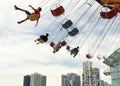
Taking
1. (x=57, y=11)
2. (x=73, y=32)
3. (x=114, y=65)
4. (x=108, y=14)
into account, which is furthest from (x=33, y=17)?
(x=114, y=65)

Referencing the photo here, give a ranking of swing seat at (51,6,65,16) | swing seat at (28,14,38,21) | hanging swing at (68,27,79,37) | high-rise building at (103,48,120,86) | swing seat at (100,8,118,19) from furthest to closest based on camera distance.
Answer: high-rise building at (103,48,120,86), hanging swing at (68,27,79,37), swing seat at (51,6,65,16), swing seat at (28,14,38,21), swing seat at (100,8,118,19)

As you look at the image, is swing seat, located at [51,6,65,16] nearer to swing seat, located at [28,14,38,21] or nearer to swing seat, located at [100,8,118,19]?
swing seat, located at [28,14,38,21]

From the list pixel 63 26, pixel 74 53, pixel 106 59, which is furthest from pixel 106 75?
pixel 63 26

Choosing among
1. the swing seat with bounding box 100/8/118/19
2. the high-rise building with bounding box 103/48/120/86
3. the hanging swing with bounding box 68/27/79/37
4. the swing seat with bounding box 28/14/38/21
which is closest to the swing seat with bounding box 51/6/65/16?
the swing seat with bounding box 28/14/38/21

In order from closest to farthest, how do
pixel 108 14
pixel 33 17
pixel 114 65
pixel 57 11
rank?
1. pixel 108 14
2. pixel 33 17
3. pixel 57 11
4. pixel 114 65

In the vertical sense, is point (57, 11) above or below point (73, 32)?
above

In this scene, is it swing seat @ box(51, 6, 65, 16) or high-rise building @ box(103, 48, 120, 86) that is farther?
high-rise building @ box(103, 48, 120, 86)

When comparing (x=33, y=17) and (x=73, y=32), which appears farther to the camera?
(x=73, y=32)

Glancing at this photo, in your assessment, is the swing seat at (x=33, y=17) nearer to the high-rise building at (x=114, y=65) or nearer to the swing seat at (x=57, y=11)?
the swing seat at (x=57, y=11)

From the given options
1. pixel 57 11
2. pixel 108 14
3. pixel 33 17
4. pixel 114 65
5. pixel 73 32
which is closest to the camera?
pixel 108 14

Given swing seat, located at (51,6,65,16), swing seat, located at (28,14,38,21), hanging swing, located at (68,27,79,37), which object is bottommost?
hanging swing, located at (68,27,79,37)

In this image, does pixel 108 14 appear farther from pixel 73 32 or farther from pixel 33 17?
pixel 33 17

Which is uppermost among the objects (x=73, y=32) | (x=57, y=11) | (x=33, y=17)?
(x=57, y=11)

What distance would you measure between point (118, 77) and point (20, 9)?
40.6m
